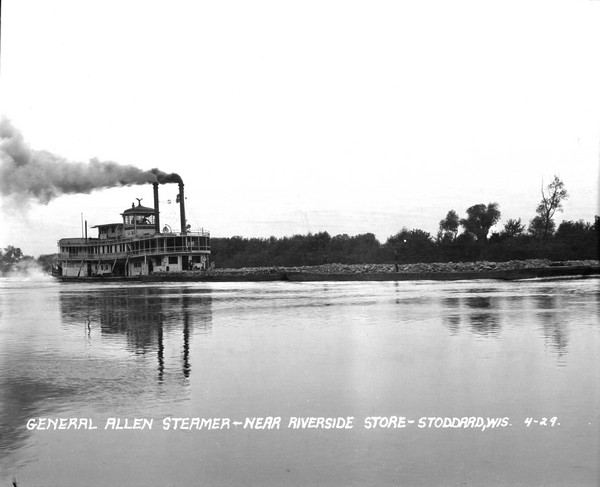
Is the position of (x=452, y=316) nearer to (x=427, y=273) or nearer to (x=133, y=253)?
(x=427, y=273)

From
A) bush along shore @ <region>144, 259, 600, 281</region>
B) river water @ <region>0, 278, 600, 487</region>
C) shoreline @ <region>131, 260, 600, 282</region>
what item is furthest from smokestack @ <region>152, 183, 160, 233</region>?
river water @ <region>0, 278, 600, 487</region>

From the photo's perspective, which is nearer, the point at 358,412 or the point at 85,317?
the point at 358,412

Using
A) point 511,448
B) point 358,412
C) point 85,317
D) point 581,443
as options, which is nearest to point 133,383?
point 358,412

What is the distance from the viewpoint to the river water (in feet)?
17.3

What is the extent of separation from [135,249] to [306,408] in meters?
66.3

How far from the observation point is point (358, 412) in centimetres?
691

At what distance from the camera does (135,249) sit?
7044 cm

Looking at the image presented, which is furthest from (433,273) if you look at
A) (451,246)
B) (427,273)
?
(451,246)

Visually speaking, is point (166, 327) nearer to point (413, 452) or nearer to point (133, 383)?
point (133, 383)

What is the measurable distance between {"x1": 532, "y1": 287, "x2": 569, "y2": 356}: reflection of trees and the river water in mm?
115

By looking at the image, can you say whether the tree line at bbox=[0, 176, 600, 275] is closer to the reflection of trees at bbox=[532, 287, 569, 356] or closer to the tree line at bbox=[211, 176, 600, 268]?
the tree line at bbox=[211, 176, 600, 268]

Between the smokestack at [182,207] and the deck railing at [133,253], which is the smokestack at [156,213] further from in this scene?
the deck railing at [133,253]

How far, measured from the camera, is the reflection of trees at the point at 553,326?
1131 centimetres

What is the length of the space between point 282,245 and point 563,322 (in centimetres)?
8981
